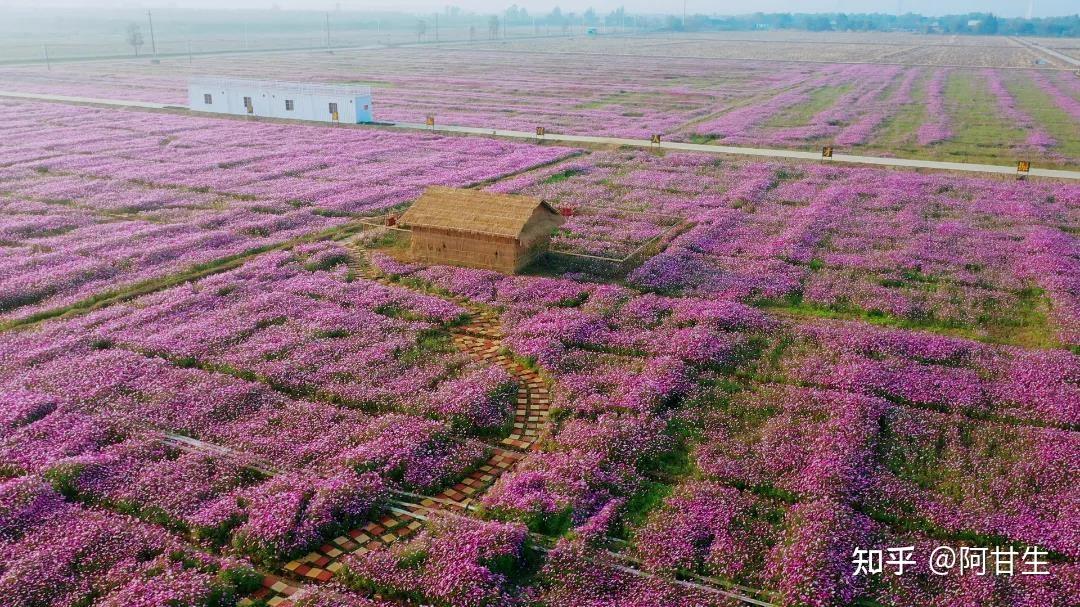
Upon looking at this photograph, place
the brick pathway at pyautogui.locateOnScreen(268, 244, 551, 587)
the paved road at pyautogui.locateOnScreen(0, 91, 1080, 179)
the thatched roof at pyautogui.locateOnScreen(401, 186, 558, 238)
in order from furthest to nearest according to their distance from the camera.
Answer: the paved road at pyautogui.locateOnScreen(0, 91, 1080, 179), the thatched roof at pyautogui.locateOnScreen(401, 186, 558, 238), the brick pathway at pyautogui.locateOnScreen(268, 244, 551, 587)

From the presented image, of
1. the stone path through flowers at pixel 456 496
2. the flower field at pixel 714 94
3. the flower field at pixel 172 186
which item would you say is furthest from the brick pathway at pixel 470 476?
the flower field at pixel 714 94

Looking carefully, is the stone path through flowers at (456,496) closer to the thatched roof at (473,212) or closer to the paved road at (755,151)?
the thatched roof at (473,212)

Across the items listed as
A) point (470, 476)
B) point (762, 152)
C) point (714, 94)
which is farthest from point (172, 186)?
point (714, 94)

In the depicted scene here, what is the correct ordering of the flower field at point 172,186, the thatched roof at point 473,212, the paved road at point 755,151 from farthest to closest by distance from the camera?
the paved road at point 755,151 → the flower field at point 172,186 → the thatched roof at point 473,212

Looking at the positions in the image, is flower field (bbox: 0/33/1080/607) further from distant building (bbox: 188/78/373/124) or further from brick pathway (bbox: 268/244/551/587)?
distant building (bbox: 188/78/373/124)

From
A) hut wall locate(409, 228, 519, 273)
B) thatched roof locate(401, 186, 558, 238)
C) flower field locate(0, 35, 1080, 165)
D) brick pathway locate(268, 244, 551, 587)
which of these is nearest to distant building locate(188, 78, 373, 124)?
flower field locate(0, 35, 1080, 165)

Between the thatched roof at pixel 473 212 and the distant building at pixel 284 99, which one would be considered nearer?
the thatched roof at pixel 473 212

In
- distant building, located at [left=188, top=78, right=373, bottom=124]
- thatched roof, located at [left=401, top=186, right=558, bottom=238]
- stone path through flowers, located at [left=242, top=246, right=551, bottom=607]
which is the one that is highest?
distant building, located at [left=188, top=78, right=373, bottom=124]
